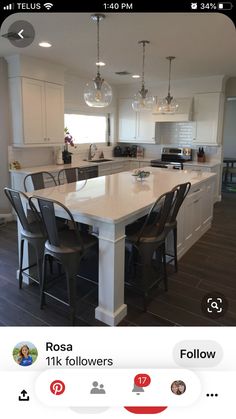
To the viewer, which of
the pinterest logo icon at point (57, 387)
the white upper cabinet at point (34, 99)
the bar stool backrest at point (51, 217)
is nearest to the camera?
the pinterest logo icon at point (57, 387)

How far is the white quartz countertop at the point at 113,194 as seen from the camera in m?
1.86

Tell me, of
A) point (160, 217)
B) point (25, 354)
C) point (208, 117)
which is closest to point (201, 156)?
point (208, 117)

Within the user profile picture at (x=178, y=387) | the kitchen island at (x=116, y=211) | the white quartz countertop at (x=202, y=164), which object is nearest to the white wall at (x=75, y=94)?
the white quartz countertop at (x=202, y=164)

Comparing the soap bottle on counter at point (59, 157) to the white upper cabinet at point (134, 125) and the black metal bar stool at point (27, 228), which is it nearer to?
the white upper cabinet at point (134, 125)

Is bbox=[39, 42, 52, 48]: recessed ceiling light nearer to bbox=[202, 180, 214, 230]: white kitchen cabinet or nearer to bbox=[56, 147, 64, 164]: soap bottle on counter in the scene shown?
bbox=[56, 147, 64, 164]: soap bottle on counter

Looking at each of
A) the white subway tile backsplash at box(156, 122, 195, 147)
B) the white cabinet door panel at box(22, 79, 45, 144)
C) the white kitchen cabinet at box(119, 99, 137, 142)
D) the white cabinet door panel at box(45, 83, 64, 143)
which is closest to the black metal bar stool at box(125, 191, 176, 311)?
the white cabinet door panel at box(22, 79, 45, 144)

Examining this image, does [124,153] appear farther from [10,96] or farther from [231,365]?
[231,365]

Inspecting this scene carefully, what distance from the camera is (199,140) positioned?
521 centimetres

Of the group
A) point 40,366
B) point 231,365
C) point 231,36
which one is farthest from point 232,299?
point 231,36

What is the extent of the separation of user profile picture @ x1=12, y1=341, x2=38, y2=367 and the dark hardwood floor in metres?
0.95

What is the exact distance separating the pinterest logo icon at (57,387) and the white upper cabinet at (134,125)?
545 centimetres

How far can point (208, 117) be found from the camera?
16.5ft

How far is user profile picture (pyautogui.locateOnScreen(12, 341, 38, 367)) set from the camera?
66cm

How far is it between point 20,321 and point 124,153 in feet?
15.5
